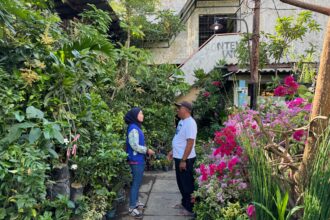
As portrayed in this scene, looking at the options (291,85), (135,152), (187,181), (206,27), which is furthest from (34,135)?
(206,27)

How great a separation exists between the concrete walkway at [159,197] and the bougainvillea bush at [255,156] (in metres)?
0.59

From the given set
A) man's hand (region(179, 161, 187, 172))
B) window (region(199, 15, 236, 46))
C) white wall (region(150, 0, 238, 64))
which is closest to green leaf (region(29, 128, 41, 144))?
man's hand (region(179, 161, 187, 172))

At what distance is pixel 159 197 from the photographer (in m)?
5.48

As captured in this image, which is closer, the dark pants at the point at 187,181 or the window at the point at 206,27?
the dark pants at the point at 187,181

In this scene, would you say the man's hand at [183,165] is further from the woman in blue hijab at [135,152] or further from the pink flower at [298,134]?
the pink flower at [298,134]

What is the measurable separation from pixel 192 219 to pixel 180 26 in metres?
9.11

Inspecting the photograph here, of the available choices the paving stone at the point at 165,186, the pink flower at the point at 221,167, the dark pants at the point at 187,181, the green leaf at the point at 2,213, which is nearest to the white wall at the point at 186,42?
the paving stone at the point at 165,186

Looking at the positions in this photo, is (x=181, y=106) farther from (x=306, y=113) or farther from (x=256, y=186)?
(x=256, y=186)

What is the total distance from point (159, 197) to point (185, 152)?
4.65 ft

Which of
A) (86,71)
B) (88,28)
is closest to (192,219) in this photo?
(86,71)

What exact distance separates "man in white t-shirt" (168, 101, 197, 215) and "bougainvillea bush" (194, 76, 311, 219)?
0.98 ft

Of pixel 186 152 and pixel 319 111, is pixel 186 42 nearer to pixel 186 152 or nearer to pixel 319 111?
pixel 186 152

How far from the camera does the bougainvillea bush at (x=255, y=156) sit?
98.1 inches

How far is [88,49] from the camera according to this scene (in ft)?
12.8
